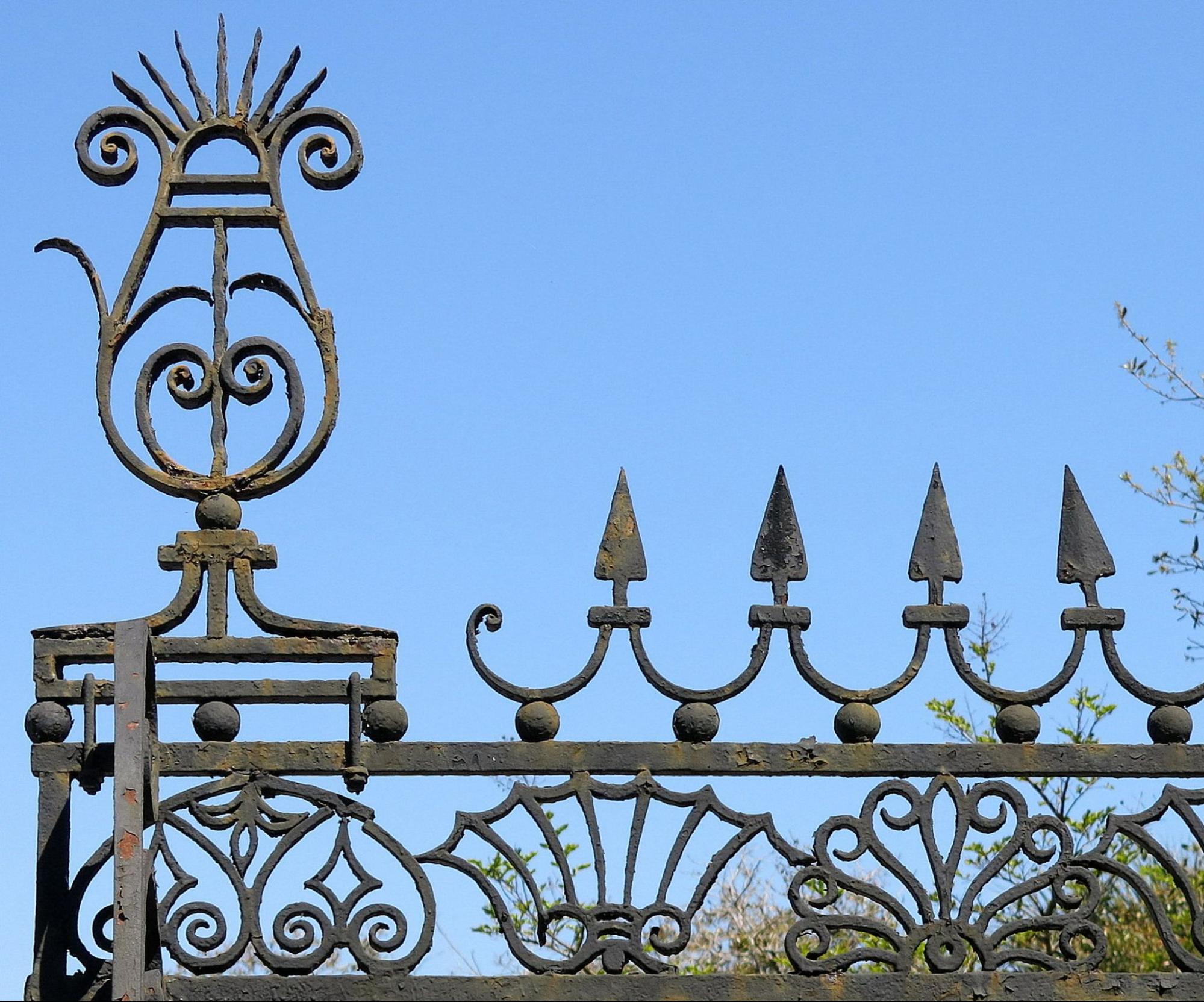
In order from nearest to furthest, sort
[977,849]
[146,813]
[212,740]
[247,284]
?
[146,813], [212,740], [247,284], [977,849]

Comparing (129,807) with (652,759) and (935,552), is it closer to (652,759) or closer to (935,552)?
(652,759)

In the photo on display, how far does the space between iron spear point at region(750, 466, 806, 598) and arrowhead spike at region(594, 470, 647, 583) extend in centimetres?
31

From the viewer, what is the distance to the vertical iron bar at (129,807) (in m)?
4.20

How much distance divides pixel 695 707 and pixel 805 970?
72 centimetres

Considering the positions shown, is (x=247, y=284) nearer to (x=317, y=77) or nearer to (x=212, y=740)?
(x=317, y=77)

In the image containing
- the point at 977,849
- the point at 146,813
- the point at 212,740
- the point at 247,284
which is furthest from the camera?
the point at 977,849

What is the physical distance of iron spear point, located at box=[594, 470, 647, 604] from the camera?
5059 mm

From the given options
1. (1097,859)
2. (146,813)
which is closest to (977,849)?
(1097,859)

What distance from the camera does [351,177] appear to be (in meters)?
5.35

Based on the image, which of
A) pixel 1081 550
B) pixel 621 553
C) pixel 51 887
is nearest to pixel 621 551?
pixel 621 553

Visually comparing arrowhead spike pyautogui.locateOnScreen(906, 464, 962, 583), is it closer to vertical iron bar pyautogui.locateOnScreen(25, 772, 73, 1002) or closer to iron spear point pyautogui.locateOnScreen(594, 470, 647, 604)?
iron spear point pyautogui.locateOnScreen(594, 470, 647, 604)

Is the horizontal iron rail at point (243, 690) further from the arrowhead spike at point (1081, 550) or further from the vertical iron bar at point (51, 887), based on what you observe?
the arrowhead spike at point (1081, 550)

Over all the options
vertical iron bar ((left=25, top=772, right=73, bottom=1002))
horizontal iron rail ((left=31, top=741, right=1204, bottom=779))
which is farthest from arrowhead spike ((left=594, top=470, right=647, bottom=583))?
vertical iron bar ((left=25, top=772, right=73, bottom=1002))

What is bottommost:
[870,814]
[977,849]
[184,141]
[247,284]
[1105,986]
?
[977,849]
